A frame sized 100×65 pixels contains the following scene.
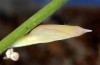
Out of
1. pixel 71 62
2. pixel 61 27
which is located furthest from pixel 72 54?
pixel 61 27

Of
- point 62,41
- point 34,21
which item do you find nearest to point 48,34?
point 34,21

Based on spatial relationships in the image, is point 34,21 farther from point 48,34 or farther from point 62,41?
point 62,41

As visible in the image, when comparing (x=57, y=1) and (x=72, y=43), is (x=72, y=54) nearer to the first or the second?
(x=72, y=43)

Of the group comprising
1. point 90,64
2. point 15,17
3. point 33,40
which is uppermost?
point 15,17

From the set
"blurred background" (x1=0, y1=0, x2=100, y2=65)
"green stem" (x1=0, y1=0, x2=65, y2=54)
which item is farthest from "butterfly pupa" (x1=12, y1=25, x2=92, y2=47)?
"blurred background" (x1=0, y1=0, x2=100, y2=65)

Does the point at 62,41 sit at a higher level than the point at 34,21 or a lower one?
higher

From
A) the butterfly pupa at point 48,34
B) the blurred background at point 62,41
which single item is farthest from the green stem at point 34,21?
the blurred background at point 62,41

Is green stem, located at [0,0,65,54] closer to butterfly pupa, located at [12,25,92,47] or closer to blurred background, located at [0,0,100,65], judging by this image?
butterfly pupa, located at [12,25,92,47]
